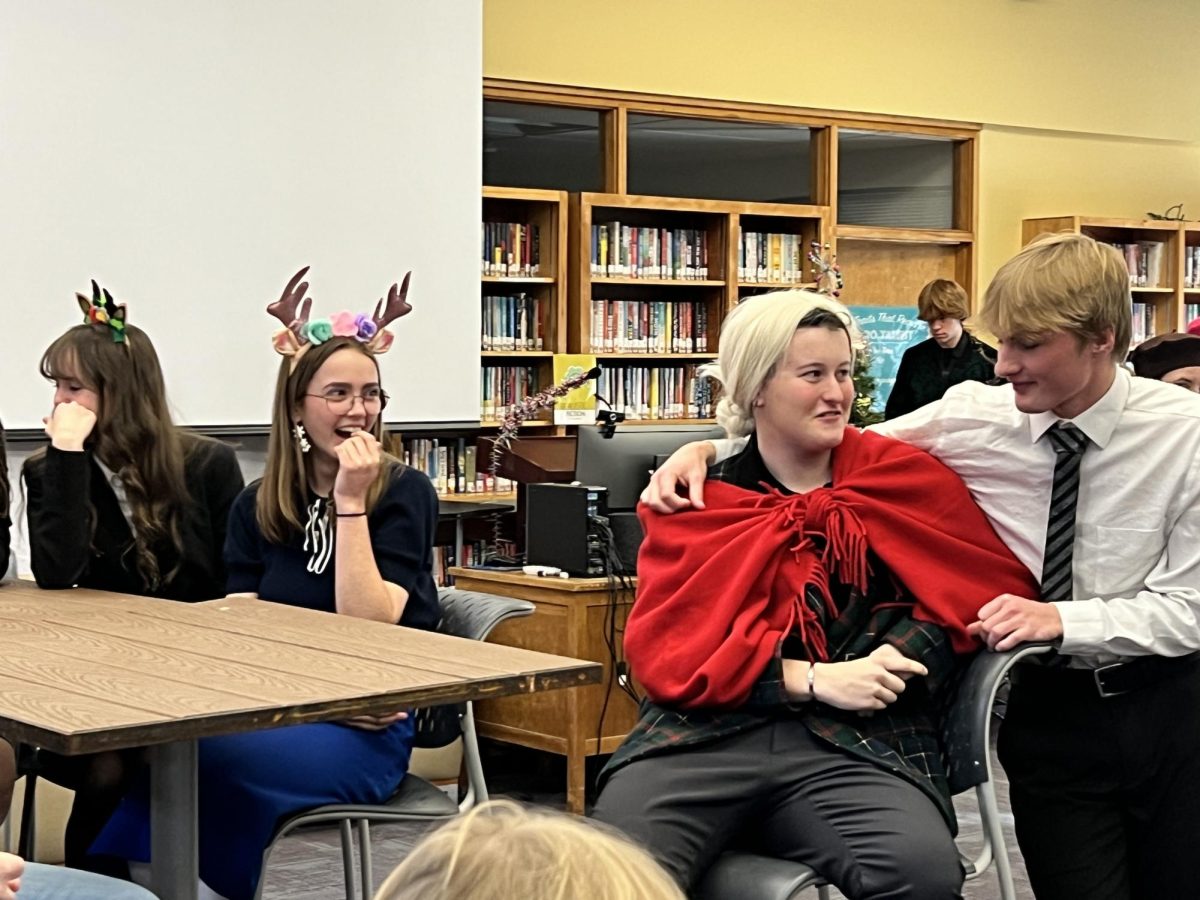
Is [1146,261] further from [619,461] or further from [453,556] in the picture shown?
[619,461]

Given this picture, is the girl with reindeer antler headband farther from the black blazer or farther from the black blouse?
the black blazer

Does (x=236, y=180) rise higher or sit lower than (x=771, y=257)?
higher

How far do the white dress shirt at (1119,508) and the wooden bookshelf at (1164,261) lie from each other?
6781 mm

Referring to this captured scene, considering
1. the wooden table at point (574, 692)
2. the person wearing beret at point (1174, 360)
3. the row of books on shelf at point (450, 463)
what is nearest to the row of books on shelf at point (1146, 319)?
the row of books on shelf at point (450, 463)

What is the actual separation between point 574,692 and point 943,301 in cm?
346

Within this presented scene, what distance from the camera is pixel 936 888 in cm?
237

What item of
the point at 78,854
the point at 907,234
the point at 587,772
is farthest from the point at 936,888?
the point at 907,234

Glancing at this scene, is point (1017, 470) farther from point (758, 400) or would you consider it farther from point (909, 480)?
point (758, 400)

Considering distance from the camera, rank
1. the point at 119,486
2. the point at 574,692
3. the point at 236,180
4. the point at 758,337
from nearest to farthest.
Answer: the point at 758,337 → the point at 119,486 → the point at 574,692 → the point at 236,180

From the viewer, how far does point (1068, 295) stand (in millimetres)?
2453

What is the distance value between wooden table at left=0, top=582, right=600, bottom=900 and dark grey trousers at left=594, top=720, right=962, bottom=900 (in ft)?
0.91

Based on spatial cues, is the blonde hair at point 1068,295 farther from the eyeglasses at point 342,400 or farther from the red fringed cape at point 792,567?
the eyeglasses at point 342,400

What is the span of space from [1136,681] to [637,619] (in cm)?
74

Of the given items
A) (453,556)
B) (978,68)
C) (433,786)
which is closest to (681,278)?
(453,556)
